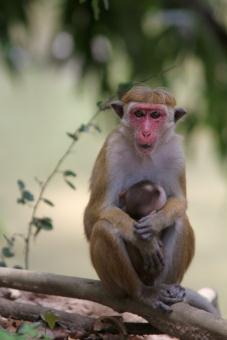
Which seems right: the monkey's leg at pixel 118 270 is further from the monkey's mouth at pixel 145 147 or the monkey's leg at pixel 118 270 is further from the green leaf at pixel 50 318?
the monkey's mouth at pixel 145 147

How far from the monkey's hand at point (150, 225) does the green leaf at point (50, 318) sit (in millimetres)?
778

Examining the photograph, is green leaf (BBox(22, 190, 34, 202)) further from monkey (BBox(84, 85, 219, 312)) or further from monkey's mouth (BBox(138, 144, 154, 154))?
monkey's mouth (BBox(138, 144, 154, 154))

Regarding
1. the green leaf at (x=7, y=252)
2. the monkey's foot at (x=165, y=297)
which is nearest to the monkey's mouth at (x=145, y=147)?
the monkey's foot at (x=165, y=297)

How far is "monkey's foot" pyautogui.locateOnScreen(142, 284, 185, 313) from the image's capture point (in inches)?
287

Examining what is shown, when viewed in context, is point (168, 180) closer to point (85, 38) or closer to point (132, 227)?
point (132, 227)

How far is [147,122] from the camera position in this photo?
7.70 meters

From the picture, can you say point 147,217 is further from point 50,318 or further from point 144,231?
point 50,318

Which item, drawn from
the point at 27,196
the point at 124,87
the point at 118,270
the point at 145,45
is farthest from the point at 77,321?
the point at 145,45

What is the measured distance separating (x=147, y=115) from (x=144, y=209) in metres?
0.65

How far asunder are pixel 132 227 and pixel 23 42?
8172mm

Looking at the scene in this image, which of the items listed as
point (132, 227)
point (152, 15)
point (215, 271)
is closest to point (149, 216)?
point (132, 227)

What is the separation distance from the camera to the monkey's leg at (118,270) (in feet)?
24.1

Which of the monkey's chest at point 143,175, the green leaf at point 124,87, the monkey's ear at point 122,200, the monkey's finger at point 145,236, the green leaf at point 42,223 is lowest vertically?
the monkey's finger at point 145,236

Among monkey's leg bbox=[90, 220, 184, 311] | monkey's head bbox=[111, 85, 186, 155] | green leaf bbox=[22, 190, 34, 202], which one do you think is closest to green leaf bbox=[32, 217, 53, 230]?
green leaf bbox=[22, 190, 34, 202]
